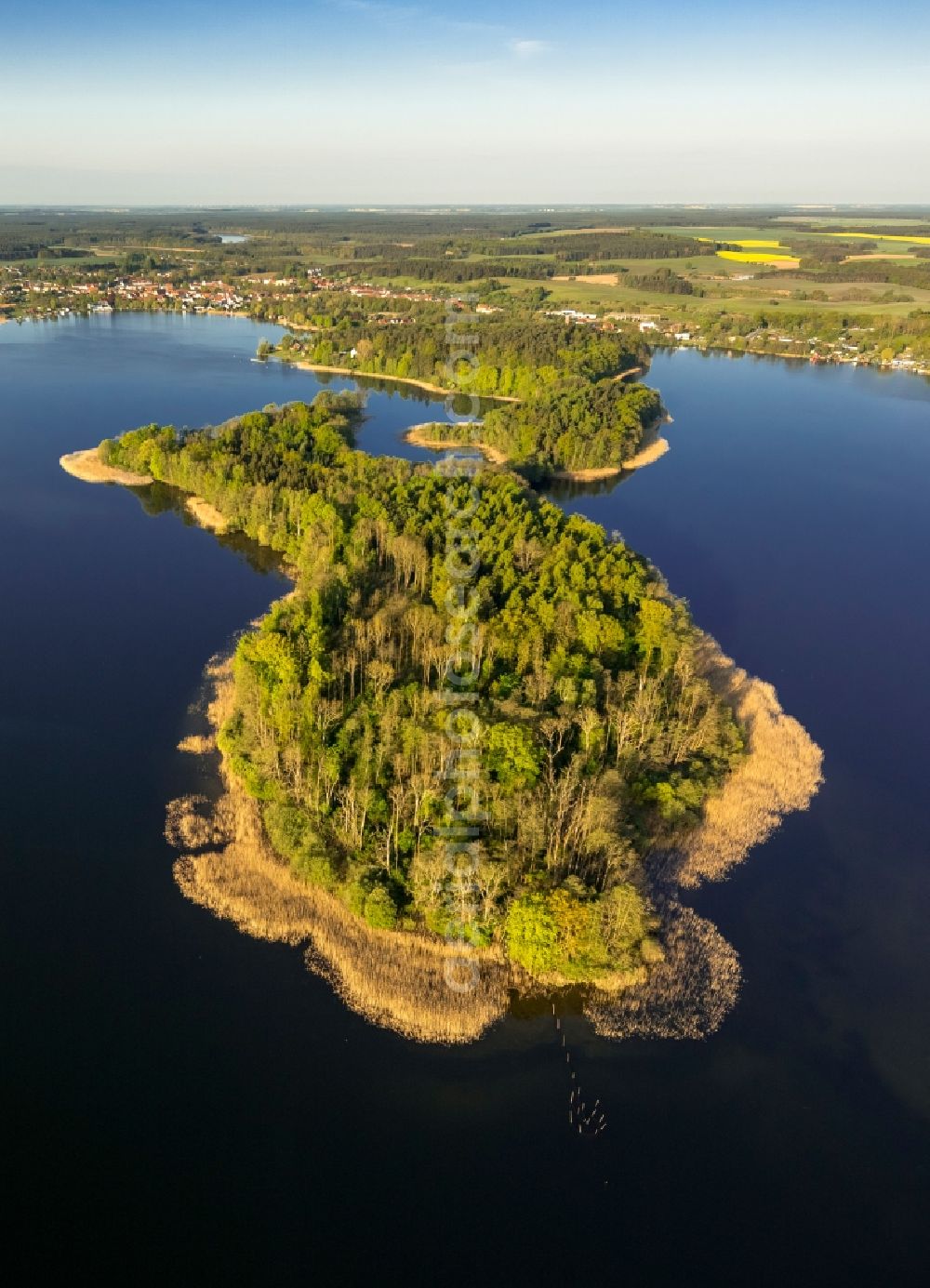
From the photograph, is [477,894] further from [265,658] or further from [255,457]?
[255,457]

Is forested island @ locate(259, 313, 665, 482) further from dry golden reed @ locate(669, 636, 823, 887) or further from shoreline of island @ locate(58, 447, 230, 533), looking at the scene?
dry golden reed @ locate(669, 636, 823, 887)

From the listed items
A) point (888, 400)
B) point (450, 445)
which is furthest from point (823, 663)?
point (888, 400)

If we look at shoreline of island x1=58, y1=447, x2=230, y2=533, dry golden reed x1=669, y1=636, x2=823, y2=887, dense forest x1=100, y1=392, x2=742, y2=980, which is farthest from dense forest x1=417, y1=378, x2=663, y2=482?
dry golden reed x1=669, y1=636, x2=823, y2=887

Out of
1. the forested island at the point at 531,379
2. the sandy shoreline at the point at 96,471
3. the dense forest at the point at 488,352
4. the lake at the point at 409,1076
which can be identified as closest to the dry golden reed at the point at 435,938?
the lake at the point at 409,1076

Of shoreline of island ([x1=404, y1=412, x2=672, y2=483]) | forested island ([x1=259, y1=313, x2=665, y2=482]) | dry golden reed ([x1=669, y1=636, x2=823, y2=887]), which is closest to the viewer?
dry golden reed ([x1=669, y1=636, x2=823, y2=887])

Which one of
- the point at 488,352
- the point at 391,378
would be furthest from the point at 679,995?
the point at 391,378

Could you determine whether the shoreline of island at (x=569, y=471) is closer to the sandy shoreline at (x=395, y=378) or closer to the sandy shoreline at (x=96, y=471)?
the sandy shoreline at (x=395, y=378)

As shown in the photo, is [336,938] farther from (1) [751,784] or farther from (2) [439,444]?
(2) [439,444]
